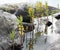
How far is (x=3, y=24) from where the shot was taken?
3.86 meters

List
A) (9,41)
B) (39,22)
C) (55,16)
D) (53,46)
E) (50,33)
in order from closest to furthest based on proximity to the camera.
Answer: (53,46)
(9,41)
(50,33)
(39,22)
(55,16)

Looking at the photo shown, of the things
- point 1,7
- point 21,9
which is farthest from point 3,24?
point 1,7

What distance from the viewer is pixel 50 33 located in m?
4.85

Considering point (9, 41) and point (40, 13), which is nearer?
point (9, 41)

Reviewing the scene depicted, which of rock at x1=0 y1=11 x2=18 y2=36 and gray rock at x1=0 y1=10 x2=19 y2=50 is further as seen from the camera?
rock at x1=0 y1=11 x2=18 y2=36

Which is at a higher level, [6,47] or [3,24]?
[3,24]

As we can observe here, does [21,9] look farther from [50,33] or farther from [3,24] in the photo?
[3,24]

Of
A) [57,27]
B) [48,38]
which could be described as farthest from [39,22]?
[48,38]

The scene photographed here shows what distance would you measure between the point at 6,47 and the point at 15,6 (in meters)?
3.55

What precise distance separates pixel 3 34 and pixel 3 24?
231 millimetres

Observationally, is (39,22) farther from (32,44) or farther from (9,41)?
(9,41)

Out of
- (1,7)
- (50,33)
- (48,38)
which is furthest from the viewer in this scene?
(1,7)

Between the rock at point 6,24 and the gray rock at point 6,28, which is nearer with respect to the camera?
the gray rock at point 6,28

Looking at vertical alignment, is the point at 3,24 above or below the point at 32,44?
above
